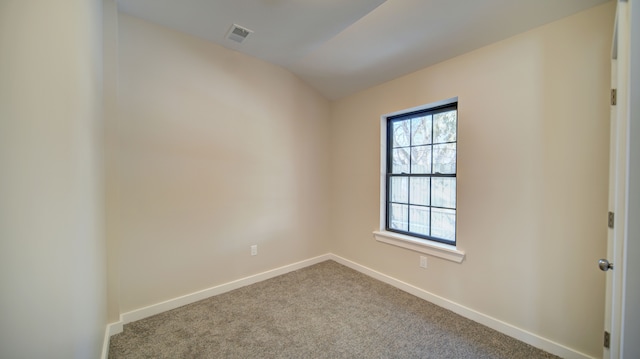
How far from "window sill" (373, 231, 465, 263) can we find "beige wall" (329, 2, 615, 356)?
8cm

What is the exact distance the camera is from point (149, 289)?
2141mm

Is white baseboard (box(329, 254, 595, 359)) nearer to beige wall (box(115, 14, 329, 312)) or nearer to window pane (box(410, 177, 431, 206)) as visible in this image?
window pane (box(410, 177, 431, 206))

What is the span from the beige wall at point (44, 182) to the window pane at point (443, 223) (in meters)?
2.67

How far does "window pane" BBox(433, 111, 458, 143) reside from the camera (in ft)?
7.66

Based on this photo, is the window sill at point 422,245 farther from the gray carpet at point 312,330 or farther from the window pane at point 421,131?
the window pane at point 421,131

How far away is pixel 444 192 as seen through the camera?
2412mm

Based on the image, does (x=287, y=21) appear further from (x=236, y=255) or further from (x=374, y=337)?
(x=374, y=337)

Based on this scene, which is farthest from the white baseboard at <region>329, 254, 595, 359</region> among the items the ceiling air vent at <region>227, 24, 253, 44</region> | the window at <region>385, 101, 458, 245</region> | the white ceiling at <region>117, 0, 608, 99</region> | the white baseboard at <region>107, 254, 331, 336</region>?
the ceiling air vent at <region>227, 24, 253, 44</region>

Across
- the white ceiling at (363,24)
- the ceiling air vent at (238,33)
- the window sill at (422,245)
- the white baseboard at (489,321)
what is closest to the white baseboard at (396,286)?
the white baseboard at (489,321)

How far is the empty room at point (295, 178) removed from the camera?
89cm

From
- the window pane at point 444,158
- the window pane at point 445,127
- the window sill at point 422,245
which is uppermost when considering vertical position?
the window pane at point 445,127

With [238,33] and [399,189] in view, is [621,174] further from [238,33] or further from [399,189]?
[238,33]

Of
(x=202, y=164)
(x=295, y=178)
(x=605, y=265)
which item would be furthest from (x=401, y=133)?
(x=202, y=164)

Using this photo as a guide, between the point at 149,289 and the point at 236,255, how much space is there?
80 cm
